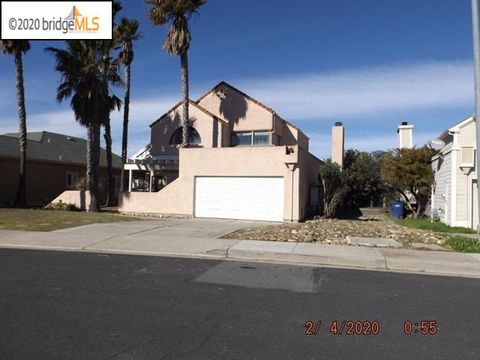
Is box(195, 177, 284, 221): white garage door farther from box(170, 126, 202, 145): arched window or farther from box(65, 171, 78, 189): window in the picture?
box(65, 171, 78, 189): window

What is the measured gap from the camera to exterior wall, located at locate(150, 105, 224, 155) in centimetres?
2878

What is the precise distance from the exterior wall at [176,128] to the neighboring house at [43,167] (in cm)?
621

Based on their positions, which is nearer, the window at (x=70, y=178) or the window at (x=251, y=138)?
the window at (x=251, y=138)

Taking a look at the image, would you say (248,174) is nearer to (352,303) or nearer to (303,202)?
(303,202)

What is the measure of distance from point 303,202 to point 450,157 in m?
6.58

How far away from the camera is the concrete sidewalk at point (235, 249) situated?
10.7 meters

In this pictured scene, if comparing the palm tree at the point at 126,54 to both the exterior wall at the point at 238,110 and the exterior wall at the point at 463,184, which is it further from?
the exterior wall at the point at 463,184

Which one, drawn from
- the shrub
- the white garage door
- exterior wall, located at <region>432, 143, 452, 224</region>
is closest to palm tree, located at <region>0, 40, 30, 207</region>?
the shrub

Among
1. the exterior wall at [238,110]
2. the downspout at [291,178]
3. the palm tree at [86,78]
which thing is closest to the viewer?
the downspout at [291,178]

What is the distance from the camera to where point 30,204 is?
31.0 meters

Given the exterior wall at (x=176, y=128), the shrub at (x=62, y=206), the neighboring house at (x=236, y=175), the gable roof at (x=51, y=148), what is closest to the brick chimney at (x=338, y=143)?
the neighboring house at (x=236, y=175)

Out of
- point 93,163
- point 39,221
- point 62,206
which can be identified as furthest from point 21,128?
point 39,221

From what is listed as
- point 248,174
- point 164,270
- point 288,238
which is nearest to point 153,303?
point 164,270

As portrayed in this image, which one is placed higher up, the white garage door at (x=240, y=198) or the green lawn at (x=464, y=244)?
the white garage door at (x=240, y=198)
